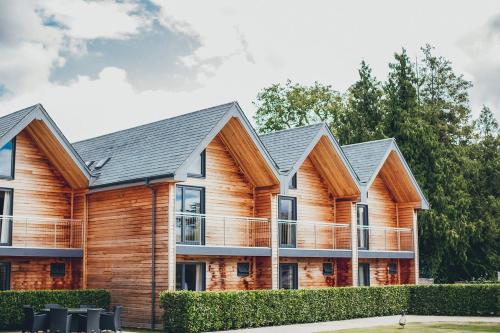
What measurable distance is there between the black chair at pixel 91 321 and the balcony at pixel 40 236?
164 inches

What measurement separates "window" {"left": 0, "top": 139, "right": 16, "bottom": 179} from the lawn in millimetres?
11445

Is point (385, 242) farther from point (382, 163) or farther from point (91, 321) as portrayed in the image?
point (91, 321)

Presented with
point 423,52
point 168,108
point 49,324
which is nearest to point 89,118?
point 168,108

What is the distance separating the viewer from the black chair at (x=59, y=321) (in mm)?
17578

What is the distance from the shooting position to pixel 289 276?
84.7ft

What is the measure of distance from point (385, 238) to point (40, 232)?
14.5 metres

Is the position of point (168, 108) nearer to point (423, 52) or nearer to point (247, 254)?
point (423, 52)

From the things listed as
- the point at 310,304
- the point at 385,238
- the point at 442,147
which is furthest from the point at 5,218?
the point at 442,147

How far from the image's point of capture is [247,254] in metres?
22.7

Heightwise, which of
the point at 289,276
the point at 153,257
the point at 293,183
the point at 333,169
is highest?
the point at 333,169

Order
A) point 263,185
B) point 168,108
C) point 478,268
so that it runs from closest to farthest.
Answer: point 263,185, point 478,268, point 168,108

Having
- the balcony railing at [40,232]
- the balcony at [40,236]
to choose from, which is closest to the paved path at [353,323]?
the balcony at [40,236]

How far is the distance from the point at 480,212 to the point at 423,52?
442 inches

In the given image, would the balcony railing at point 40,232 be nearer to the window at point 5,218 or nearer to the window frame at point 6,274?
the window at point 5,218
